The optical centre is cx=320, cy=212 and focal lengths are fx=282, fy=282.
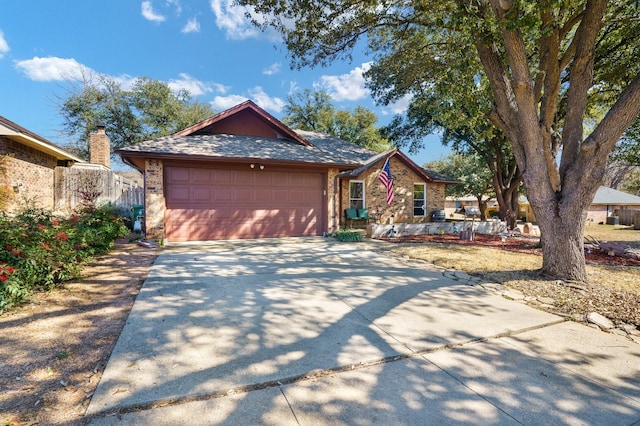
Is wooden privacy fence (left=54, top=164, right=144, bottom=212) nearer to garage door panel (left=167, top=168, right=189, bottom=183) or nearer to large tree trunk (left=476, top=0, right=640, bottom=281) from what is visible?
garage door panel (left=167, top=168, right=189, bottom=183)

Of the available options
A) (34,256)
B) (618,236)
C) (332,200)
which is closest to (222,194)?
(332,200)

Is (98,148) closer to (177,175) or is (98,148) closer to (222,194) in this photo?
(177,175)

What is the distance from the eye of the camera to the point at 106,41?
1664 cm

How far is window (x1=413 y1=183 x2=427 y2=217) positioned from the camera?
16.0 m

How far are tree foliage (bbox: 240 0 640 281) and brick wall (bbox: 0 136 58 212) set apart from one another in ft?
29.7

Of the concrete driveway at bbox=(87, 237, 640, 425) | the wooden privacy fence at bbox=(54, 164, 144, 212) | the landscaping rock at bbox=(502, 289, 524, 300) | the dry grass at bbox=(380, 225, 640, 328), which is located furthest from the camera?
the wooden privacy fence at bbox=(54, 164, 144, 212)

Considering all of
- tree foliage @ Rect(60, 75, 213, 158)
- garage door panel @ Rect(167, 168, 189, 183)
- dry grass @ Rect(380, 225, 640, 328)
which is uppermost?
tree foliage @ Rect(60, 75, 213, 158)

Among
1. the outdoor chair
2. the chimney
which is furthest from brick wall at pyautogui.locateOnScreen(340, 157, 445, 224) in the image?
the chimney

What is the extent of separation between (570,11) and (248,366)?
9.46 m

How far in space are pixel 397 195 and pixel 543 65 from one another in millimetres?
9165

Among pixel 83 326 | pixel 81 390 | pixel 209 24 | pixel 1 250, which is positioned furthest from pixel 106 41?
pixel 81 390

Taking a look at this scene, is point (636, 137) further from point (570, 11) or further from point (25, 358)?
point (25, 358)

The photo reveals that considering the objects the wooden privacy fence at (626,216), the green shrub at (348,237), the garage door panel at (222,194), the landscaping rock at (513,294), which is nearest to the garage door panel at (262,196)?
the garage door panel at (222,194)

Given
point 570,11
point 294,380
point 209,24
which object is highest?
point 209,24
